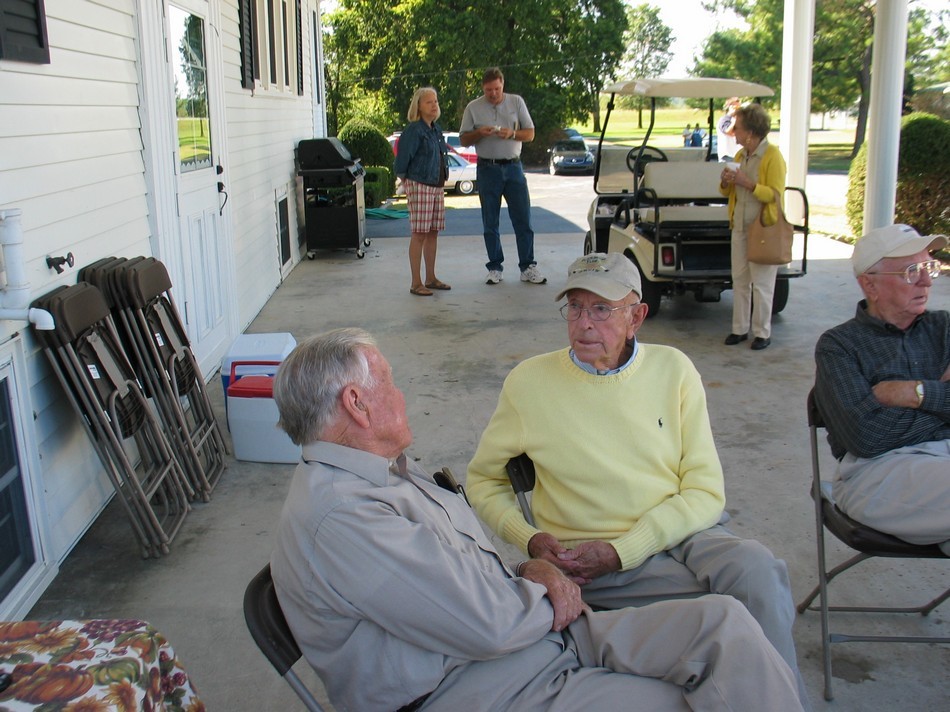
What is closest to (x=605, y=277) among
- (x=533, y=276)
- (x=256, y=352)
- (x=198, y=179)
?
(x=256, y=352)

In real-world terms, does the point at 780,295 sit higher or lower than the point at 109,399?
lower

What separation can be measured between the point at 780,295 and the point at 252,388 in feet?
14.1

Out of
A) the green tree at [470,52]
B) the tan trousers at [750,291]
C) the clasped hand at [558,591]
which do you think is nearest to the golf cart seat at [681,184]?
the tan trousers at [750,291]

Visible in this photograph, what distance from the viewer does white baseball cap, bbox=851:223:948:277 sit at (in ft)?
9.40

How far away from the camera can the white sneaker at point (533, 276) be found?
8.82 m

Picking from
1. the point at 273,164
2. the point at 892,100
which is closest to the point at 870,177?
the point at 892,100

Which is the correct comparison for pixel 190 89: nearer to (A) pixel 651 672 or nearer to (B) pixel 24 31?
(B) pixel 24 31

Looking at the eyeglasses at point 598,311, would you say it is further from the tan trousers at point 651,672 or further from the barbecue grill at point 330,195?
the barbecue grill at point 330,195

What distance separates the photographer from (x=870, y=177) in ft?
27.9

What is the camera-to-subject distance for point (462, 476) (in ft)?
14.3

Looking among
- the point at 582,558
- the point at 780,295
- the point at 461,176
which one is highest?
the point at 461,176

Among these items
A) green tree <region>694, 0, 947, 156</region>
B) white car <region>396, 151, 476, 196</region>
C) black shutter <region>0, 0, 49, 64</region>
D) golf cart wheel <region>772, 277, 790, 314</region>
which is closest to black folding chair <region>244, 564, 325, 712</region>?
black shutter <region>0, 0, 49, 64</region>

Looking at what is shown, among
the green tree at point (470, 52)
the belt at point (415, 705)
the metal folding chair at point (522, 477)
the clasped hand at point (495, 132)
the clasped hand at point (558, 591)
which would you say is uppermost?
the green tree at point (470, 52)

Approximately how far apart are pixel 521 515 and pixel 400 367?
3690 millimetres
